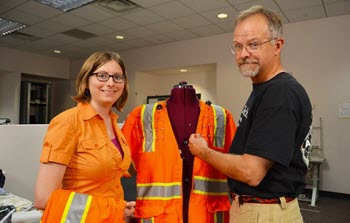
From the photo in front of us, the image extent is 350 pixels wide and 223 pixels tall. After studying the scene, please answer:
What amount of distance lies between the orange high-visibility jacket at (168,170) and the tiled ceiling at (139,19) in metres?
3.43

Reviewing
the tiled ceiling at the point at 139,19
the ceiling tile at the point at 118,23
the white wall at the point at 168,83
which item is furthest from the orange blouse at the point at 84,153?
the white wall at the point at 168,83

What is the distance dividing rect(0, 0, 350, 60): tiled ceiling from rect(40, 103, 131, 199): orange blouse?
12.0ft

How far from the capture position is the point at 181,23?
5.49 m

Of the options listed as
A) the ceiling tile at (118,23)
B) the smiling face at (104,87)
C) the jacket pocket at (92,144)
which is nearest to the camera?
the jacket pocket at (92,144)

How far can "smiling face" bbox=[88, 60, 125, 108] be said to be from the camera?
52.1 inches

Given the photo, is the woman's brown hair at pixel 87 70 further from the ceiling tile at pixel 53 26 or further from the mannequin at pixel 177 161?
the ceiling tile at pixel 53 26

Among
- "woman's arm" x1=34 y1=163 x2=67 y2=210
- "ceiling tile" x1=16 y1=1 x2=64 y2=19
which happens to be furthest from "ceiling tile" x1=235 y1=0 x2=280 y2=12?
"woman's arm" x1=34 y1=163 x2=67 y2=210

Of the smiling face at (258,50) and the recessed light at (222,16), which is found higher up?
the recessed light at (222,16)

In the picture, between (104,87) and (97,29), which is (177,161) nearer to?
(104,87)

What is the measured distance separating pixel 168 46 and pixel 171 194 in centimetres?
597

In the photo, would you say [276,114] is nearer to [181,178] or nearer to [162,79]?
[181,178]

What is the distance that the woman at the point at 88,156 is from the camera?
1.06 meters

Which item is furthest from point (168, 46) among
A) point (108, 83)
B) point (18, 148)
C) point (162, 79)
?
point (108, 83)

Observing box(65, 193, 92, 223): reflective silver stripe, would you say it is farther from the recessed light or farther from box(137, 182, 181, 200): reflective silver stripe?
the recessed light
